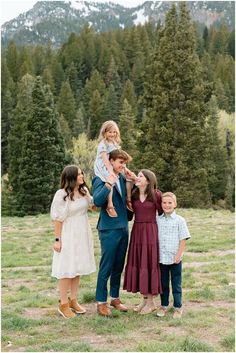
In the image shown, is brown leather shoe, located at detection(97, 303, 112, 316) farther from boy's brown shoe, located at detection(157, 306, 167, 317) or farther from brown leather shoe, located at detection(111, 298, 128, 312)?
boy's brown shoe, located at detection(157, 306, 167, 317)

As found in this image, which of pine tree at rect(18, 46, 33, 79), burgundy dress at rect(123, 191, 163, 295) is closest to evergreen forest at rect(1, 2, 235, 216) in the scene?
burgundy dress at rect(123, 191, 163, 295)

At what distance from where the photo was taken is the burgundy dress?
274 inches

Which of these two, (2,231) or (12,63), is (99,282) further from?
(12,63)

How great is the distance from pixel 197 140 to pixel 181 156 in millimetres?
1592

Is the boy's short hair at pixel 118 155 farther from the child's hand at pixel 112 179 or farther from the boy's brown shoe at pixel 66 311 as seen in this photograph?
the boy's brown shoe at pixel 66 311

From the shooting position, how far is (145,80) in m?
34.1

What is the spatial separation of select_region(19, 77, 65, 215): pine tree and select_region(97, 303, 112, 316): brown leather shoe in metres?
28.3

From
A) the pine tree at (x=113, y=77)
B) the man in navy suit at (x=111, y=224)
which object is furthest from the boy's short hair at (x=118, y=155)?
the pine tree at (x=113, y=77)

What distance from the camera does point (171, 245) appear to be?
23.1ft

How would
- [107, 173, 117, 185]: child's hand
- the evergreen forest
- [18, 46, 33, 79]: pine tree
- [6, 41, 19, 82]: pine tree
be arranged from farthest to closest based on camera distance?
[6, 41, 19, 82]: pine tree → [18, 46, 33, 79]: pine tree → the evergreen forest → [107, 173, 117, 185]: child's hand

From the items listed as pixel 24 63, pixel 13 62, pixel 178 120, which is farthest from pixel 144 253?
pixel 13 62

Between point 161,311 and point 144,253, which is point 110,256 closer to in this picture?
point 144,253

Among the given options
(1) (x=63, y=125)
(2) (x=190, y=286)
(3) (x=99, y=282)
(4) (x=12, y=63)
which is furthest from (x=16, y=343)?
(4) (x=12, y=63)

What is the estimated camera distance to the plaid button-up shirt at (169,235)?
7.03 metres
